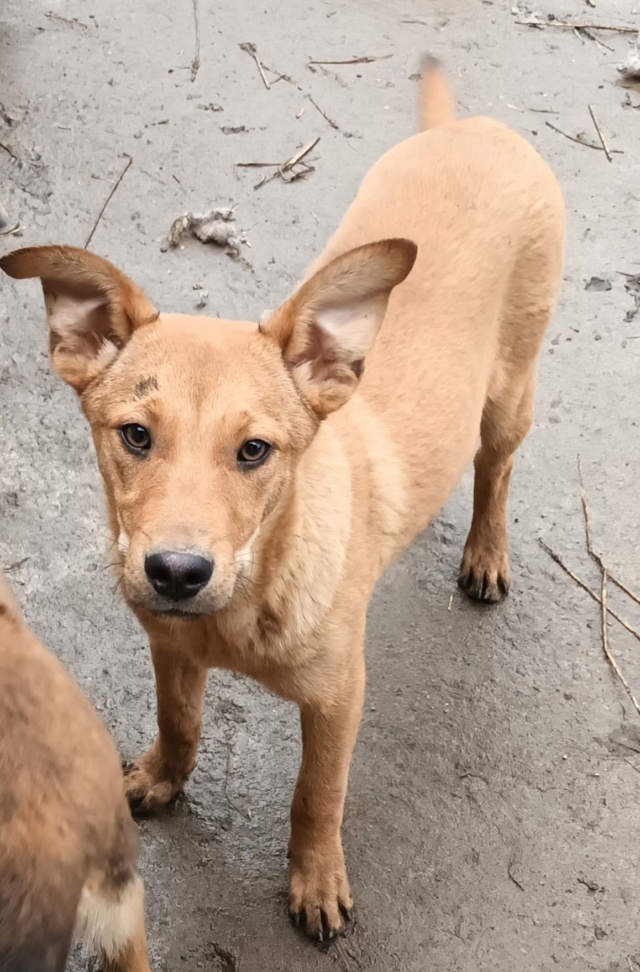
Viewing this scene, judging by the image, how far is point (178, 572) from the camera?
2148 millimetres

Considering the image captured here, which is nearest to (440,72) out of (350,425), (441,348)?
(441,348)

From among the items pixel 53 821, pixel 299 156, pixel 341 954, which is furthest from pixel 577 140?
pixel 53 821

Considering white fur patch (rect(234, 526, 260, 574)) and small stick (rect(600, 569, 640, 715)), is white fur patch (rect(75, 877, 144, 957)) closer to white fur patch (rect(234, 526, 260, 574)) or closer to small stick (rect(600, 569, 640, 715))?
white fur patch (rect(234, 526, 260, 574))

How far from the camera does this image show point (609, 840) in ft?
10.9

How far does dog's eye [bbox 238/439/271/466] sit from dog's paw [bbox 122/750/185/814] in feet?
4.67

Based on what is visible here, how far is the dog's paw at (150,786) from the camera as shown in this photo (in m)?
3.26

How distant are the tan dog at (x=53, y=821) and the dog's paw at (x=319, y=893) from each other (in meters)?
0.88

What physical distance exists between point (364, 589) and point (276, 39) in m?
5.26

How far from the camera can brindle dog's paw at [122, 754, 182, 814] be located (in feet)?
10.7

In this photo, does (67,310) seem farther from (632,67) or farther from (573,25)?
(573,25)

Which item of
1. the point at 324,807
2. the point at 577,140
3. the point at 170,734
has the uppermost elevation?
the point at 577,140

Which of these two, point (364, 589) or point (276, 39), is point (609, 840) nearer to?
point (364, 589)

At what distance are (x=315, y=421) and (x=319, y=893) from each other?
152 centimetres

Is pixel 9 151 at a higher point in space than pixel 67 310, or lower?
lower
